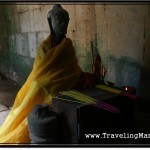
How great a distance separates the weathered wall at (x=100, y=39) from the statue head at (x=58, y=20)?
3 centimetres

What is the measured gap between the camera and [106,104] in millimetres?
1468

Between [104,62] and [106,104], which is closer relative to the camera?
[106,104]

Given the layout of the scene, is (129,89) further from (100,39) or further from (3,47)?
(3,47)

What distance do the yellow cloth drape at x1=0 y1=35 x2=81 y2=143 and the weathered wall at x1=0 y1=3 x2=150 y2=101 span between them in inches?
1.7

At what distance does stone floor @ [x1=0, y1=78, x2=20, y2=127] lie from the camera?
61.8 inches

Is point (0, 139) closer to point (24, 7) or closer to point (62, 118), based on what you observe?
point (62, 118)

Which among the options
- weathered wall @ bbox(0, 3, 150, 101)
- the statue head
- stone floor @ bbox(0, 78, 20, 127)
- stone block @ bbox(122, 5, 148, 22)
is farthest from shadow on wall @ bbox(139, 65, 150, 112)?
stone floor @ bbox(0, 78, 20, 127)

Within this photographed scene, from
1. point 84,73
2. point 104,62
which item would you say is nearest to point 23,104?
point 84,73

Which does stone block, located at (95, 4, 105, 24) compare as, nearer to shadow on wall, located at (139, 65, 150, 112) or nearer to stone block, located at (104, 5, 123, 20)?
stone block, located at (104, 5, 123, 20)

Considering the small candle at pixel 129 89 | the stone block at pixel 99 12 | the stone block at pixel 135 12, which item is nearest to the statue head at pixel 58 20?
the stone block at pixel 99 12

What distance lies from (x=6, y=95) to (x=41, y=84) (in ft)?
0.69

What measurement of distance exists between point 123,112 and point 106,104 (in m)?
0.16

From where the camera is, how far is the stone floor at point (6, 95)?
1.57 m

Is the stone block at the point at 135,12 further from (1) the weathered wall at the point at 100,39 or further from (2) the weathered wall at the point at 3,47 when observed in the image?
(2) the weathered wall at the point at 3,47
